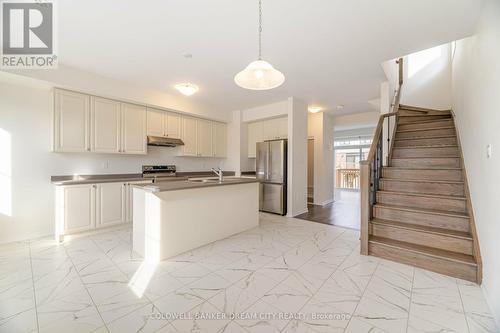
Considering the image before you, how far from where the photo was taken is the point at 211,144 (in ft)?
18.1

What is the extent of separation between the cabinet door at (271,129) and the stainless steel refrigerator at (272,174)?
0.34 m

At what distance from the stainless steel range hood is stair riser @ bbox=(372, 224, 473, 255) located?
13.0 ft

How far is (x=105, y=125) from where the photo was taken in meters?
3.74

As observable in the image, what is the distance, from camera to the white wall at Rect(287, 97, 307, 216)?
4719mm

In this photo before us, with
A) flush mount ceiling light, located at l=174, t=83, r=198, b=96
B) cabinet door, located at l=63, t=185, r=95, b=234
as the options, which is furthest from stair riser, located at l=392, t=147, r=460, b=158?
cabinet door, located at l=63, t=185, r=95, b=234

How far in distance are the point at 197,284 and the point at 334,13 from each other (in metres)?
2.93

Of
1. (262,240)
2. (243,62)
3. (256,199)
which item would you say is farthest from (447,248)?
(243,62)

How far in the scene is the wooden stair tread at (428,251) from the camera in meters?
2.16

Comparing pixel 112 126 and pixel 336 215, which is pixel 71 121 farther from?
pixel 336 215

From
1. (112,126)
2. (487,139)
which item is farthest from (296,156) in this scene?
(112,126)

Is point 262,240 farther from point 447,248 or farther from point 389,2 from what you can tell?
point 389,2

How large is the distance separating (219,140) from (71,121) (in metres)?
3.09

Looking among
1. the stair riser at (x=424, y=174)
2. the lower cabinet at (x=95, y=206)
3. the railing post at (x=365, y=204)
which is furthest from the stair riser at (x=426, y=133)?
the lower cabinet at (x=95, y=206)

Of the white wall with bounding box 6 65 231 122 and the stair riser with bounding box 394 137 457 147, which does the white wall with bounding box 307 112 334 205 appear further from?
the white wall with bounding box 6 65 231 122
